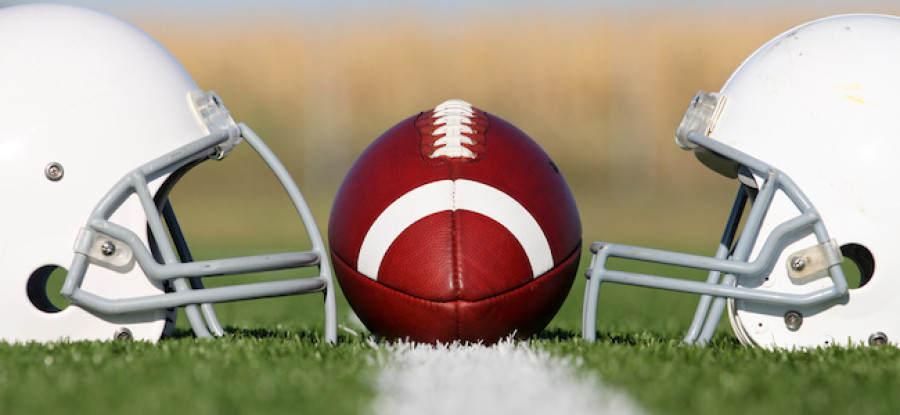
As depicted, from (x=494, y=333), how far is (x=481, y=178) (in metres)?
0.47

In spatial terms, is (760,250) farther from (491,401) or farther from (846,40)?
(491,401)

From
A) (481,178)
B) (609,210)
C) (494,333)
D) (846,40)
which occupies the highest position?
(846,40)

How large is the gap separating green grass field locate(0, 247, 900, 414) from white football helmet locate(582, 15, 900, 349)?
0.13 meters

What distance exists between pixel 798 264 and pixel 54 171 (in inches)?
86.5

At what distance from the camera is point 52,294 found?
5.96 metres

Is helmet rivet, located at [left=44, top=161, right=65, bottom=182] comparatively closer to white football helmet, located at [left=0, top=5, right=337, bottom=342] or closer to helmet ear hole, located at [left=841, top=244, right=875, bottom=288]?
white football helmet, located at [left=0, top=5, right=337, bottom=342]

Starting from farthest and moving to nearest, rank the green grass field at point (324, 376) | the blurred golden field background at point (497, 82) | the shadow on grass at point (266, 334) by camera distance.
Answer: the blurred golden field background at point (497, 82) → the shadow on grass at point (266, 334) → the green grass field at point (324, 376)

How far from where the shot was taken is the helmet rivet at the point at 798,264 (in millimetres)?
2861

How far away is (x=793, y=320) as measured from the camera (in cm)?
290

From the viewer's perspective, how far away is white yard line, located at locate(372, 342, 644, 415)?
2.14 metres

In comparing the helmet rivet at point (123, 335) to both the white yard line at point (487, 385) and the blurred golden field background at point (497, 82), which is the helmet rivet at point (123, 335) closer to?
the white yard line at point (487, 385)

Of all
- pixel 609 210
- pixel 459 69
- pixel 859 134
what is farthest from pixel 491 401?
pixel 459 69

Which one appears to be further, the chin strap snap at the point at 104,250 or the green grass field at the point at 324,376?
the chin strap snap at the point at 104,250

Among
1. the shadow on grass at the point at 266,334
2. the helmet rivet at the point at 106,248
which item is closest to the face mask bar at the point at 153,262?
the helmet rivet at the point at 106,248
